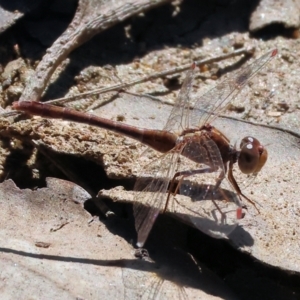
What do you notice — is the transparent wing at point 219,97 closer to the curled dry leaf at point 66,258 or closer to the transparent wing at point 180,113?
the transparent wing at point 180,113

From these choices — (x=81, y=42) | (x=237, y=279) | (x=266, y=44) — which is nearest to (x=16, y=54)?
(x=81, y=42)

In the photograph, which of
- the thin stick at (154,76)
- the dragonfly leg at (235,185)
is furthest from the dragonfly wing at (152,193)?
the thin stick at (154,76)

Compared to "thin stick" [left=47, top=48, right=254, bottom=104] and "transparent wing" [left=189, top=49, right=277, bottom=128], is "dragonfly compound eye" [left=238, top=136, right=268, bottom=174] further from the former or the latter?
"thin stick" [left=47, top=48, right=254, bottom=104]

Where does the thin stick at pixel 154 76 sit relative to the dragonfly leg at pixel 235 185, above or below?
above

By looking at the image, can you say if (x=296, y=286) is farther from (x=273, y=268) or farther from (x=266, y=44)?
(x=266, y=44)

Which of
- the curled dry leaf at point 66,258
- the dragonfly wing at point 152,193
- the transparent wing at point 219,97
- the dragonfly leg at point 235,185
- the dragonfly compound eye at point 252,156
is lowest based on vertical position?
the curled dry leaf at point 66,258

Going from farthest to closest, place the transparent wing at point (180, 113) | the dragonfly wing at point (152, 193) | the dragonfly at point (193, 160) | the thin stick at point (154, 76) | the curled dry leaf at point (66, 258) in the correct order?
the thin stick at point (154, 76) → the transparent wing at point (180, 113) → the dragonfly at point (193, 160) → the dragonfly wing at point (152, 193) → the curled dry leaf at point (66, 258)
